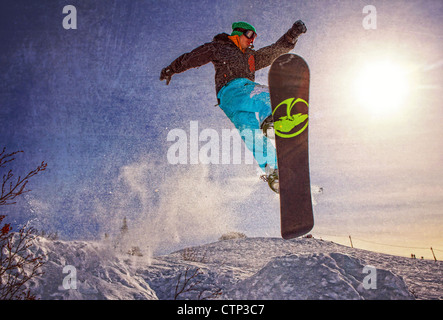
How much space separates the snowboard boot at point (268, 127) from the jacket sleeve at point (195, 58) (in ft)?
4.64

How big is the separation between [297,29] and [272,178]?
7.72 ft

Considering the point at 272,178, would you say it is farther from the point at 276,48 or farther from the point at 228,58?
the point at 276,48

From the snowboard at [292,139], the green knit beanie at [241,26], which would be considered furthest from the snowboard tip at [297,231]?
the green knit beanie at [241,26]

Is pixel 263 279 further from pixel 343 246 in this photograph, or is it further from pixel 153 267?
pixel 343 246

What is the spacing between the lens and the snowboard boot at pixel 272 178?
2.92m

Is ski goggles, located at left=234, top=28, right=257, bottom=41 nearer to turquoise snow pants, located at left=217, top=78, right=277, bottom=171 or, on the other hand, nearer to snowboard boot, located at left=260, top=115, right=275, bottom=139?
turquoise snow pants, located at left=217, top=78, right=277, bottom=171

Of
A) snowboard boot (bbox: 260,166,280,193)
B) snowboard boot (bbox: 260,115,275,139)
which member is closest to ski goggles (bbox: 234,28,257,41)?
snowboard boot (bbox: 260,115,275,139)

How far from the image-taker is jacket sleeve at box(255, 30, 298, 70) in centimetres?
347

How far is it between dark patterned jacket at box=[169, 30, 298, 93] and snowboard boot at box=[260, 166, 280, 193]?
4.71 ft

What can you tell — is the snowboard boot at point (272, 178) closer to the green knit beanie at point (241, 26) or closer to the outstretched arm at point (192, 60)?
the outstretched arm at point (192, 60)

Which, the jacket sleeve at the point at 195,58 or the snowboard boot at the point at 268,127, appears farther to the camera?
the jacket sleeve at the point at 195,58

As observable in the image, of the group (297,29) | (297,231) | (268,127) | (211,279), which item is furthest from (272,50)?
(211,279)

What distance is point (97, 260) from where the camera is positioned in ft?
12.4
